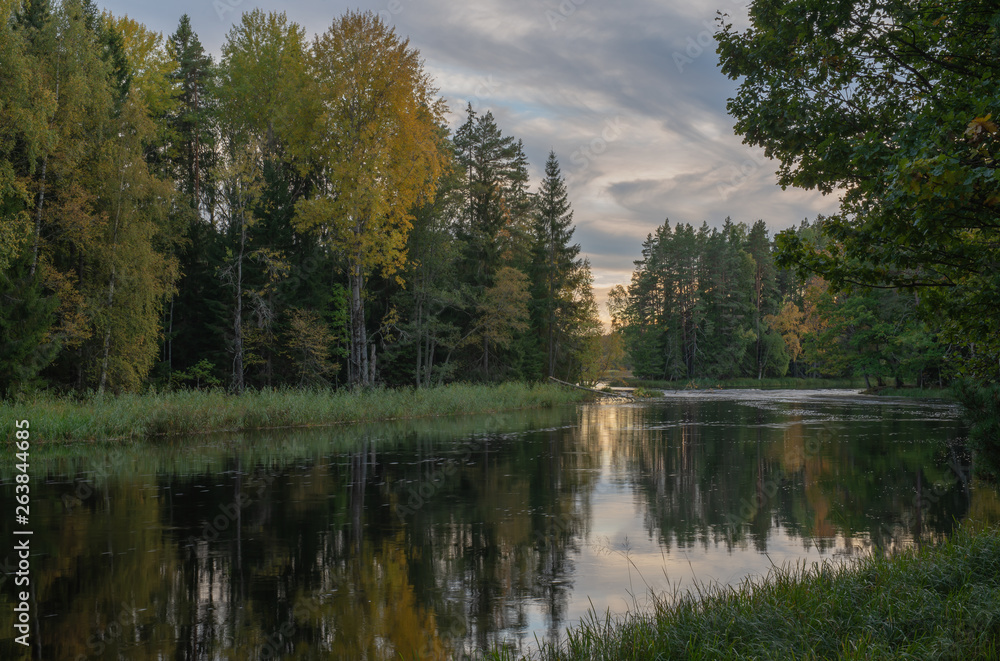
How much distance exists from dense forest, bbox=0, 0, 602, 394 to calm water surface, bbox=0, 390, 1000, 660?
35.6 feet

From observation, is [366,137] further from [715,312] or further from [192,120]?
[715,312]

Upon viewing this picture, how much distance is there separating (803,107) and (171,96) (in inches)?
1604

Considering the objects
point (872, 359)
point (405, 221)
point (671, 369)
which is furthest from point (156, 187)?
point (671, 369)

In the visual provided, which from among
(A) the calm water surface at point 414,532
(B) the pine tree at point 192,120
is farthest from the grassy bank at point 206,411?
(B) the pine tree at point 192,120

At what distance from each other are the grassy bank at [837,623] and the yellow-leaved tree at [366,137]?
85.5ft

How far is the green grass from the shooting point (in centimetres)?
7800

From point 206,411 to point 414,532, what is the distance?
16.1 metres

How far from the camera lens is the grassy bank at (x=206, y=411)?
2088 cm

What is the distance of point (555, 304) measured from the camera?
56656mm

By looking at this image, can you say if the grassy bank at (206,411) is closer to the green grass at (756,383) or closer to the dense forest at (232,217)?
the dense forest at (232,217)

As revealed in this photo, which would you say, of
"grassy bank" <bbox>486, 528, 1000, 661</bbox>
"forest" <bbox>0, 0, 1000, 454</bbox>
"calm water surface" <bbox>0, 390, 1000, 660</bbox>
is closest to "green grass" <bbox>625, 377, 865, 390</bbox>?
"forest" <bbox>0, 0, 1000, 454</bbox>

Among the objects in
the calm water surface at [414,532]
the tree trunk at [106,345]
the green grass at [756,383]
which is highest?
the tree trunk at [106,345]

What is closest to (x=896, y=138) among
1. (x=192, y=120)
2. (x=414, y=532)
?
(x=414, y=532)

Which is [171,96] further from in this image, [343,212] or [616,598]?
[616,598]
